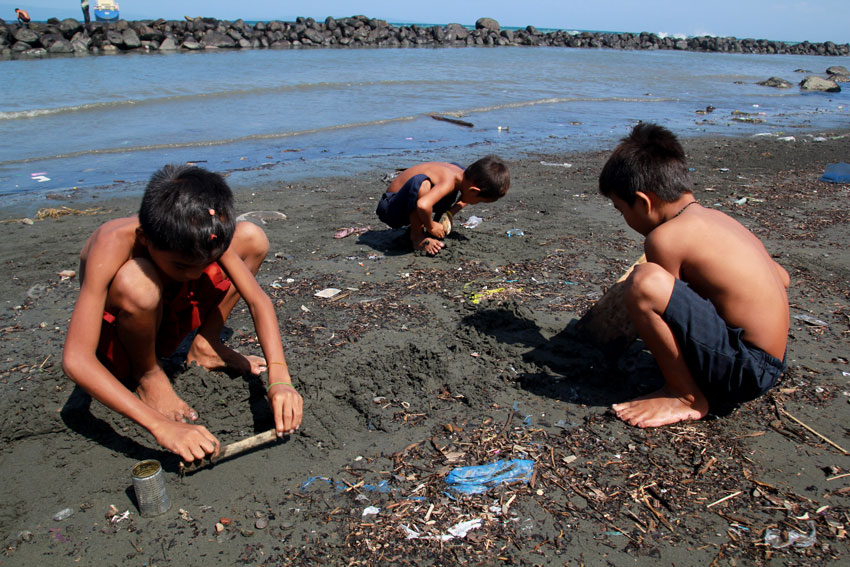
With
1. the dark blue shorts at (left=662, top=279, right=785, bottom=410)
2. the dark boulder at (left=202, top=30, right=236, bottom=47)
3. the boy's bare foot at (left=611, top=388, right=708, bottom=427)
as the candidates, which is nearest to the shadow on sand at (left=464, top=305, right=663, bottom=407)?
the boy's bare foot at (left=611, top=388, right=708, bottom=427)

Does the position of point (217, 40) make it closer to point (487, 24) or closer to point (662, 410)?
point (487, 24)

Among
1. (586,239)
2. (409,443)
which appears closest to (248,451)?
(409,443)

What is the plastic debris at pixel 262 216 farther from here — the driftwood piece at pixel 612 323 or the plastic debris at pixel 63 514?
the plastic debris at pixel 63 514

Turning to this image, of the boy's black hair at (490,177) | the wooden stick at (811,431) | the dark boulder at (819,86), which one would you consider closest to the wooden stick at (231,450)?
the wooden stick at (811,431)

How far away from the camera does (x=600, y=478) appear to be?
2.45m

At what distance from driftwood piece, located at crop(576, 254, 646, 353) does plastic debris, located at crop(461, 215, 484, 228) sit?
2.57 m

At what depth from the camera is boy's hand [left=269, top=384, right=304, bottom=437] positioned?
2.52m

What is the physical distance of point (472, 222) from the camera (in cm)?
602

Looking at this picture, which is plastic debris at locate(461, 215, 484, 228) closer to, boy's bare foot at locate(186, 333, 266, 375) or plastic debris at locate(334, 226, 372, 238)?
plastic debris at locate(334, 226, 372, 238)

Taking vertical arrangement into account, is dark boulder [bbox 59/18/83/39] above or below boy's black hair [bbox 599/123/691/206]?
above

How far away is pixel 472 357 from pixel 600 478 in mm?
1131

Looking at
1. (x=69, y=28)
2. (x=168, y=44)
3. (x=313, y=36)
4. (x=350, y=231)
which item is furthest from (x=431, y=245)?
(x=313, y=36)

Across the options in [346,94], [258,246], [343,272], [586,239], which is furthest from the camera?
[346,94]

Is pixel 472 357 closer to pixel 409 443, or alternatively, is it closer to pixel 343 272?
pixel 409 443
